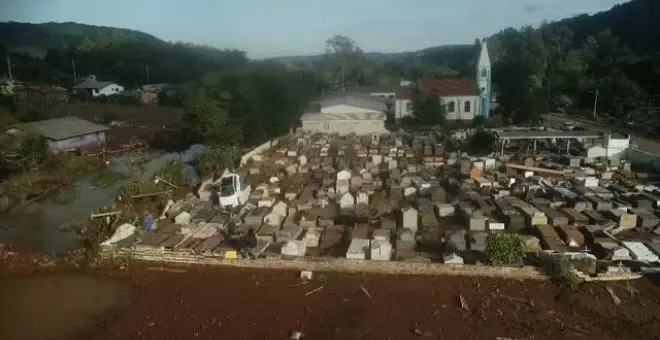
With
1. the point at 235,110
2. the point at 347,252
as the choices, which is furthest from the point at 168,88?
the point at 347,252

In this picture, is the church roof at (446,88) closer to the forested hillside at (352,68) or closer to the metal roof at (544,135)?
the forested hillside at (352,68)

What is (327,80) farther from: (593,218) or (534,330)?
(534,330)

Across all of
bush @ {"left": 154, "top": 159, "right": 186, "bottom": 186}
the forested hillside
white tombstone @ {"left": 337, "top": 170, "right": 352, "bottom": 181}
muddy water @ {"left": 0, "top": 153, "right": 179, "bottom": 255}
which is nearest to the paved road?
the forested hillside

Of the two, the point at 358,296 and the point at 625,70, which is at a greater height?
the point at 625,70

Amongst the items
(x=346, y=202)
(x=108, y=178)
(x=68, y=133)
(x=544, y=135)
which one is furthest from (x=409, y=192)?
(x=68, y=133)

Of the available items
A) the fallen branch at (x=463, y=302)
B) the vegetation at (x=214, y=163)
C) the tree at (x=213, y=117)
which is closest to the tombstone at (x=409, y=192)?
the fallen branch at (x=463, y=302)

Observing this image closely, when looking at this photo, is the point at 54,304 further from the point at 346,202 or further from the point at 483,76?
the point at 483,76
